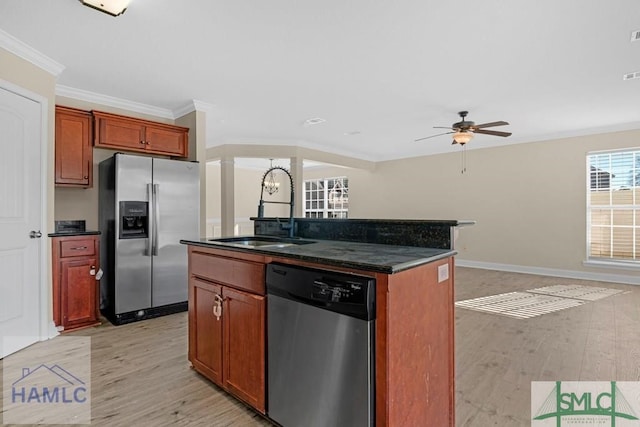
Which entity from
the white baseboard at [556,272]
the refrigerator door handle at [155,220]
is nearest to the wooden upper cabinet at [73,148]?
the refrigerator door handle at [155,220]

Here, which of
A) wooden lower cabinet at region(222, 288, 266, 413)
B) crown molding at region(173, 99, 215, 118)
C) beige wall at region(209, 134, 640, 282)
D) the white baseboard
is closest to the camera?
wooden lower cabinet at region(222, 288, 266, 413)

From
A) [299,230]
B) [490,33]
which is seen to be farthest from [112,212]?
[490,33]

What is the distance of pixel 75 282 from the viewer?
10.4 feet

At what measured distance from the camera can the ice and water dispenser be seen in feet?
10.9

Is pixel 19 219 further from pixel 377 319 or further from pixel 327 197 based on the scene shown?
pixel 327 197

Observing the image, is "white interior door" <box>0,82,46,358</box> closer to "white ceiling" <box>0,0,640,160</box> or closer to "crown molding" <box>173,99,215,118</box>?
"white ceiling" <box>0,0,640,160</box>

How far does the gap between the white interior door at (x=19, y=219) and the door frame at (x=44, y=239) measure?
0.06 feet

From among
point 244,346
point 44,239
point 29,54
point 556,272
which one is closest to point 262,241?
point 244,346

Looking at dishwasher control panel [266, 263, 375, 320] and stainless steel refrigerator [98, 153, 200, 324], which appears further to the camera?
stainless steel refrigerator [98, 153, 200, 324]

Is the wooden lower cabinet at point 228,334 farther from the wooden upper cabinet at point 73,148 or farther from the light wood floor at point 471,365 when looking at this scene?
the wooden upper cabinet at point 73,148

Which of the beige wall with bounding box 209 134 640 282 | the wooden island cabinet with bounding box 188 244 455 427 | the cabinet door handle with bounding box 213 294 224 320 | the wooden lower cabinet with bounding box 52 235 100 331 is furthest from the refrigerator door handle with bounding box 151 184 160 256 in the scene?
the beige wall with bounding box 209 134 640 282

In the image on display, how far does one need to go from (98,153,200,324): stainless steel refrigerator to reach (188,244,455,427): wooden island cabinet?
148 centimetres

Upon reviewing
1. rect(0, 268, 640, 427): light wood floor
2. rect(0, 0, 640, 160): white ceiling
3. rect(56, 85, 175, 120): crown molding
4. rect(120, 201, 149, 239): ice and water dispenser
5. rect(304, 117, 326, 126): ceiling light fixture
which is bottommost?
rect(0, 268, 640, 427): light wood floor

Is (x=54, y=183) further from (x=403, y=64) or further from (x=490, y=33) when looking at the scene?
(x=490, y=33)
